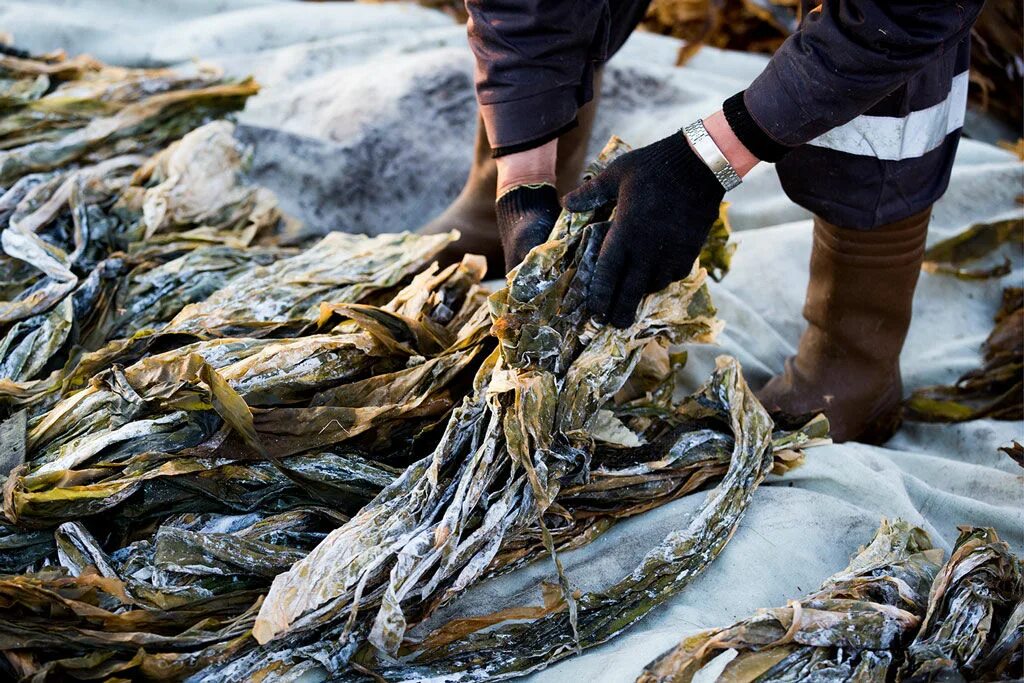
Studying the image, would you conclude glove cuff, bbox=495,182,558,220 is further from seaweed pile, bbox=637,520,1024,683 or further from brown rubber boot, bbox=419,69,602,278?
seaweed pile, bbox=637,520,1024,683

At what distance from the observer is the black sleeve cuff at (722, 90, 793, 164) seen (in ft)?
4.96

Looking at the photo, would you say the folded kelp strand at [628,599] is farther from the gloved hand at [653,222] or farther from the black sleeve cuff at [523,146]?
the black sleeve cuff at [523,146]

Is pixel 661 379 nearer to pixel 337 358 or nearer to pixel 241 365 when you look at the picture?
pixel 337 358

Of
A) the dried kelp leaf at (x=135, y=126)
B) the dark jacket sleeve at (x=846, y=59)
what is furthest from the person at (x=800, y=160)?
the dried kelp leaf at (x=135, y=126)

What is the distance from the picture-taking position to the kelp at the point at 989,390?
6.78 ft

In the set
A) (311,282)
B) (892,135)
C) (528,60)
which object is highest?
(528,60)

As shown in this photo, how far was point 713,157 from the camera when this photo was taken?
4.96 feet

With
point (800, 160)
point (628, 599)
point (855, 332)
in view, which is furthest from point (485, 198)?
point (628, 599)

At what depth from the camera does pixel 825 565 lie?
1544mm

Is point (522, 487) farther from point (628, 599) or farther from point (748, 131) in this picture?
point (748, 131)

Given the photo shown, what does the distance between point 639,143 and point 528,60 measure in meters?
1.19

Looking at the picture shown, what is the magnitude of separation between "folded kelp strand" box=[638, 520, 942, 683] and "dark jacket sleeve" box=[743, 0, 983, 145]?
2.40ft

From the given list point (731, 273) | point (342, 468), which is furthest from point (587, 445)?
point (731, 273)

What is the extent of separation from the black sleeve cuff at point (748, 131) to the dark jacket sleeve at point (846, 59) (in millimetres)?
11
